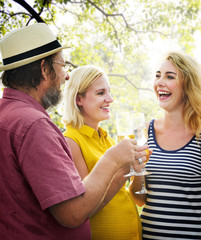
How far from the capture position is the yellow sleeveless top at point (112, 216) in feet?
7.18

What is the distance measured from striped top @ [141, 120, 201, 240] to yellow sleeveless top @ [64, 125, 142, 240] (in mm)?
204

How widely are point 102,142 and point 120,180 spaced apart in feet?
1.67

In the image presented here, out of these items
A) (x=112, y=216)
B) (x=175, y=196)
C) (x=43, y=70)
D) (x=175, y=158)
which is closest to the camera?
(x=43, y=70)

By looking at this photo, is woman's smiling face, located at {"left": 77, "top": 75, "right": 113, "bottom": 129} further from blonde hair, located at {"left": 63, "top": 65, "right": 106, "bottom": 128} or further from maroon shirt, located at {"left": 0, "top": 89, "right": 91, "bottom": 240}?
maroon shirt, located at {"left": 0, "top": 89, "right": 91, "bottom": 240}

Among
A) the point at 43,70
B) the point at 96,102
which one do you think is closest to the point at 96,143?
the point at 96,102

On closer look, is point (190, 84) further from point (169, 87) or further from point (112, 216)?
point (112, 216)

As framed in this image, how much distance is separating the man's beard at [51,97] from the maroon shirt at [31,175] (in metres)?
0.25

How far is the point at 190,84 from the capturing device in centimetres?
279

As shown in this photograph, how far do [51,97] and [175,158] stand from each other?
136cm

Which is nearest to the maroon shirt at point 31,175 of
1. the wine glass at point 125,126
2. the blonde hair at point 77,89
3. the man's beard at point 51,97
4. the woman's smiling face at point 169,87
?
the man's beard at point 51,97

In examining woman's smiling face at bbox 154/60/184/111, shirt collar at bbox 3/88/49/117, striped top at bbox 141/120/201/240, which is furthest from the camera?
woman's smiling face at bbox 154/60/184/111

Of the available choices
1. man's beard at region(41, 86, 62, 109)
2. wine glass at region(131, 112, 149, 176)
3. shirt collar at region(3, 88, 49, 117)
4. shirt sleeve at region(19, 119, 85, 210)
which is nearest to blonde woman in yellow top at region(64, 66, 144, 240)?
wine glass at region(131, 112, 149, 176)

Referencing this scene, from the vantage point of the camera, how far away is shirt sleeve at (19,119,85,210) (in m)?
1.35

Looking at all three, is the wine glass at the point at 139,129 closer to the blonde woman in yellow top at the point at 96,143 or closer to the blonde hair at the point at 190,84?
the blonde woman in yellow top at the point at 96,143
